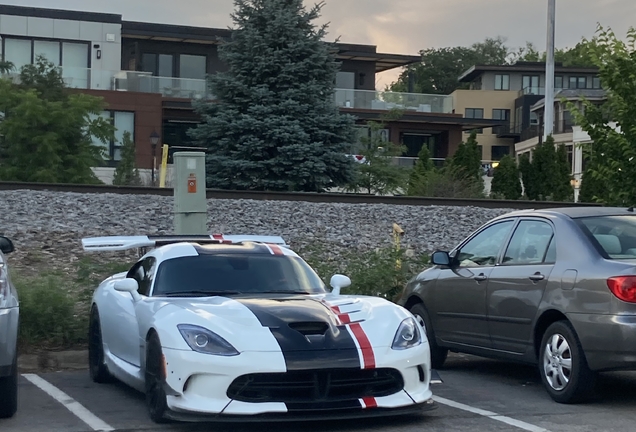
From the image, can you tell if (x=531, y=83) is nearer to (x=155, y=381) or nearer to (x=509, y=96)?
(x=509, y=96)

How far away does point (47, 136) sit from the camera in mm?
28984

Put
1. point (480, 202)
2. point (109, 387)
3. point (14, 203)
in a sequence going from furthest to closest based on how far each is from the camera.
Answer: point (480, 202) < point (14, 203) < point (109, 387)

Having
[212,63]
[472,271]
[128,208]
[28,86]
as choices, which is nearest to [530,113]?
[212,63]

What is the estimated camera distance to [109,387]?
27.6 ft

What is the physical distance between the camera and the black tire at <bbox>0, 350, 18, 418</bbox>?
21.7 feet

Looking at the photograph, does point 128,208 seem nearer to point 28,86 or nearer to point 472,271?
point 472,271

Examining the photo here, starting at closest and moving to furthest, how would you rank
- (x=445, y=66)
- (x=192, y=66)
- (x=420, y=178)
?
(x=420, y=178) < (x=192, y=66) < (x=445, y=66)

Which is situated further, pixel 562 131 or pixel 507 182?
pixel 562 131

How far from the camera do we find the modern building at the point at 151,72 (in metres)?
39.6

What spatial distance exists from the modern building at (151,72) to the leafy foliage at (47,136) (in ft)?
20.7

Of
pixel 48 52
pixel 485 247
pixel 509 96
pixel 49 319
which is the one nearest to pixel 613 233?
pixel 485 247

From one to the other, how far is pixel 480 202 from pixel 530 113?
56.3 m

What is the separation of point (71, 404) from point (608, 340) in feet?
13.8

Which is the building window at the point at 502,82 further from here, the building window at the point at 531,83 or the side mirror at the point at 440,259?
the side mirror at the point at 440,259
